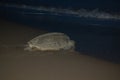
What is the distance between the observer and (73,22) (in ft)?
16.4

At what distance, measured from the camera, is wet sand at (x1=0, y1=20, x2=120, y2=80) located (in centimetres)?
252

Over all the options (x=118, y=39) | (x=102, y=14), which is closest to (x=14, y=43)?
(x=118, y=39)


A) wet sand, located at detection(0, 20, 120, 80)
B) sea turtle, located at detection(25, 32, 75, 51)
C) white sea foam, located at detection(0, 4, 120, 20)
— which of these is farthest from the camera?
white sea foam, located at detection(0, 4, 120, 20)

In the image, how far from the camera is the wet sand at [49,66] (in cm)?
252

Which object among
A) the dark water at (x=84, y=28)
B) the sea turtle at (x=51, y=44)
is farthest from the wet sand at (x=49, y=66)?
the dark water at (x=84, y=28)

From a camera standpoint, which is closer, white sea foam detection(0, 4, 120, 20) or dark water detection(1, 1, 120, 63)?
dark water detection(1, 1, 120, 63)

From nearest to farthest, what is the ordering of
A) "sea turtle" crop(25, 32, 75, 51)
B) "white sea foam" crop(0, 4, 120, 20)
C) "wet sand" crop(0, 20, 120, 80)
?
"wet sand" crop(0, 20, 120, 80) → "sea turtle" crop(25, 32, 75, 51) → "white sea foam" crop(0, 4, 120, 20)

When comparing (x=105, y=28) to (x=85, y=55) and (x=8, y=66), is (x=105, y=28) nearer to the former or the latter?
(x=85, y=55)

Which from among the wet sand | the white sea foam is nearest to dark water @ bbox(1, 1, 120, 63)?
the white sea foam

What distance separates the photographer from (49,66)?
2754 mm

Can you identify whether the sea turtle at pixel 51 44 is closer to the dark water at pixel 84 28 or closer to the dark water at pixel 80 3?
the dark water at pixel 84 28

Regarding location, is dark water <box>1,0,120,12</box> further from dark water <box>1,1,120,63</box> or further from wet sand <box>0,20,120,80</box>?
wet sand <box>0,20,120,80</box>

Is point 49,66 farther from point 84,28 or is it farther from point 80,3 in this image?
point 80,3

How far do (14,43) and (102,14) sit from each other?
2660mm
